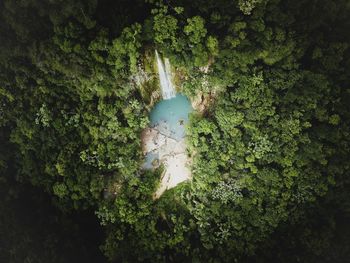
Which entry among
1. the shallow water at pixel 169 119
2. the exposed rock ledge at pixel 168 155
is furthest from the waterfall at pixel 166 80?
the exposed rock ledge at pixel 168 155

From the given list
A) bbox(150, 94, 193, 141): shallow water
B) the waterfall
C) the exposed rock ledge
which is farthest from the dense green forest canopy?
bbox(150, 94, 193, 141): shallow water

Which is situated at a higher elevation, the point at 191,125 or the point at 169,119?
the point at 169,119

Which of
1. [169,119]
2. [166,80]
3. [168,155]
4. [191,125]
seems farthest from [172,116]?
[166,80]

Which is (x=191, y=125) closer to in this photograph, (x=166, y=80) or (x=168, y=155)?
(x=168, y=155)

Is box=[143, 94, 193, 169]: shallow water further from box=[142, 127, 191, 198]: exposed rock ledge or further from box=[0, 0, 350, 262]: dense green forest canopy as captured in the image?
box=[0, 0, 350, 262]: dense green forest canopy

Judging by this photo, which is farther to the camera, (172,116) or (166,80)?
(172,116)

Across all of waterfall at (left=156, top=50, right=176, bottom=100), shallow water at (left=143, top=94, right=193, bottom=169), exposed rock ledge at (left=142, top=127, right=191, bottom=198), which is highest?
waterfall at (left=156, top=50, right=176, bottom=100)

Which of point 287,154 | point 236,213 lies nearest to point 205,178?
point 236,213

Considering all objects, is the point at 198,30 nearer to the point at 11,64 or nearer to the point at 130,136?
the point at 130,136
